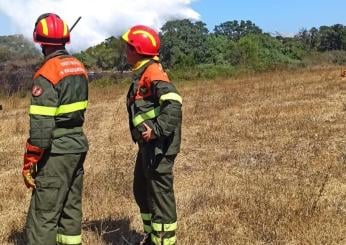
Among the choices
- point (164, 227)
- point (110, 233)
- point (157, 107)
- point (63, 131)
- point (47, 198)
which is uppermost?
point (157, 107)

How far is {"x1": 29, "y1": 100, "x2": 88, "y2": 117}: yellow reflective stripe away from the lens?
3736 mm

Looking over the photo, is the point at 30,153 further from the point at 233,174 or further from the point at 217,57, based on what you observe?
the point at 217,57

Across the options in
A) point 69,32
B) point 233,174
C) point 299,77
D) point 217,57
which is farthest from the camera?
point 217,57

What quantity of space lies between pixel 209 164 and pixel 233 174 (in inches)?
28.7

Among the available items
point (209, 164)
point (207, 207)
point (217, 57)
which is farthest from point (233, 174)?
point (217, 57)

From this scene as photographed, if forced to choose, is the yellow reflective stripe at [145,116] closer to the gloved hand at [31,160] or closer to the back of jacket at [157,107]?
the back of jacket at [157,107]

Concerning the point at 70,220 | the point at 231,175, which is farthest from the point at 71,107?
the point at 231,175

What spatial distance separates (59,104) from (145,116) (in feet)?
2.25

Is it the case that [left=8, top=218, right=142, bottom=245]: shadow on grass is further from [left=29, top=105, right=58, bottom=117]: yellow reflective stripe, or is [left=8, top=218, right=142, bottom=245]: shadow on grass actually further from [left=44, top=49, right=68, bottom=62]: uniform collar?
[left=44, top=49, right=68, bottom=62]: uniform collar

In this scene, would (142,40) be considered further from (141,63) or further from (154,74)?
(154,74)

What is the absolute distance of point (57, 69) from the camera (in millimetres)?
3828

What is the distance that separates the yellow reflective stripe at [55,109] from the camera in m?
3.74

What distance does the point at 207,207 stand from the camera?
5.59m

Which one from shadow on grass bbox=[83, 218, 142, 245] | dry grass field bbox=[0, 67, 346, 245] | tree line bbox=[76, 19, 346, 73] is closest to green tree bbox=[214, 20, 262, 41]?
tree line bbox=[76, 19, 346, 73]
